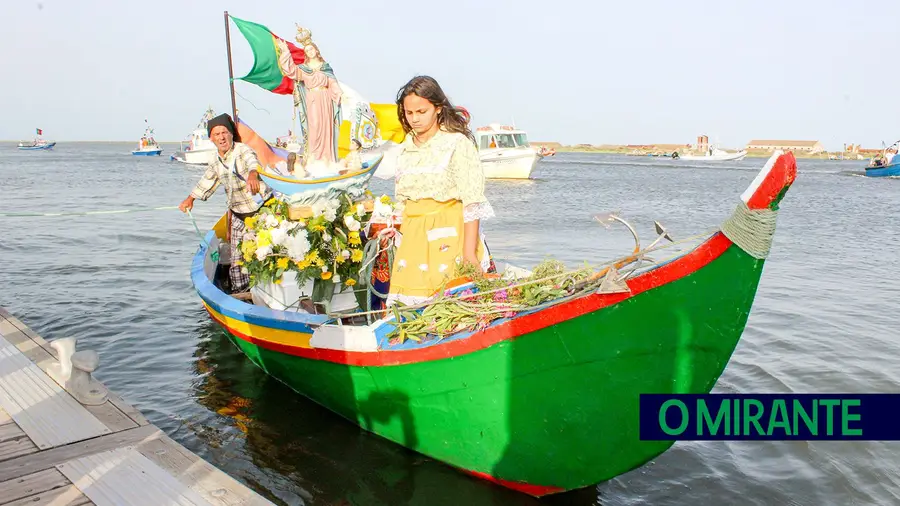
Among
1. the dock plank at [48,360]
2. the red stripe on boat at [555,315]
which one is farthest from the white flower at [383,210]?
the dock plank at [48,360]

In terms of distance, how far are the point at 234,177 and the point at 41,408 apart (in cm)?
311

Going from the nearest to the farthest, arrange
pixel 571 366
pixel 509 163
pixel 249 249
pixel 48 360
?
pixel 571 366, pixel 48 360, pixel 249 249, pixel 509 163

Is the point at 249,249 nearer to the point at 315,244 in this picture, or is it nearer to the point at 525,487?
the point at 315,244

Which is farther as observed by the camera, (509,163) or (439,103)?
(509,163)

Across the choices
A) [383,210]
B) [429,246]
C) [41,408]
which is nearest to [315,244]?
[383,210]

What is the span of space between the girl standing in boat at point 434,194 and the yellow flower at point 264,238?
67.3 inches

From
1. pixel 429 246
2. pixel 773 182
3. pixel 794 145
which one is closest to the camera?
pixel 773 182

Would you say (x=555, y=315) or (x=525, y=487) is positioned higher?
(x=555, y=315)

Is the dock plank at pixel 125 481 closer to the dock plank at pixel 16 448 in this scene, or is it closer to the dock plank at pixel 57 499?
the dock plank at pixel 57 499

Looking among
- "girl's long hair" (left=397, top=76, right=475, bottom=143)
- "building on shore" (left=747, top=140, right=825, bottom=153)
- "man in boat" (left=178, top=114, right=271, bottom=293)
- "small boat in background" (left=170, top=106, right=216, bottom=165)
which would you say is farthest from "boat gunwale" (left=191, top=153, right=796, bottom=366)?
"building on shore" (left=747, top=140, right=825, bottom=153)

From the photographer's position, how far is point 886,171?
45375mm

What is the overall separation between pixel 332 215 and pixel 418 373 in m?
2.05

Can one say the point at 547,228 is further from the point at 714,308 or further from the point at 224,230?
the point at 714,308

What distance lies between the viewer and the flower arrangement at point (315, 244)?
214 inches
